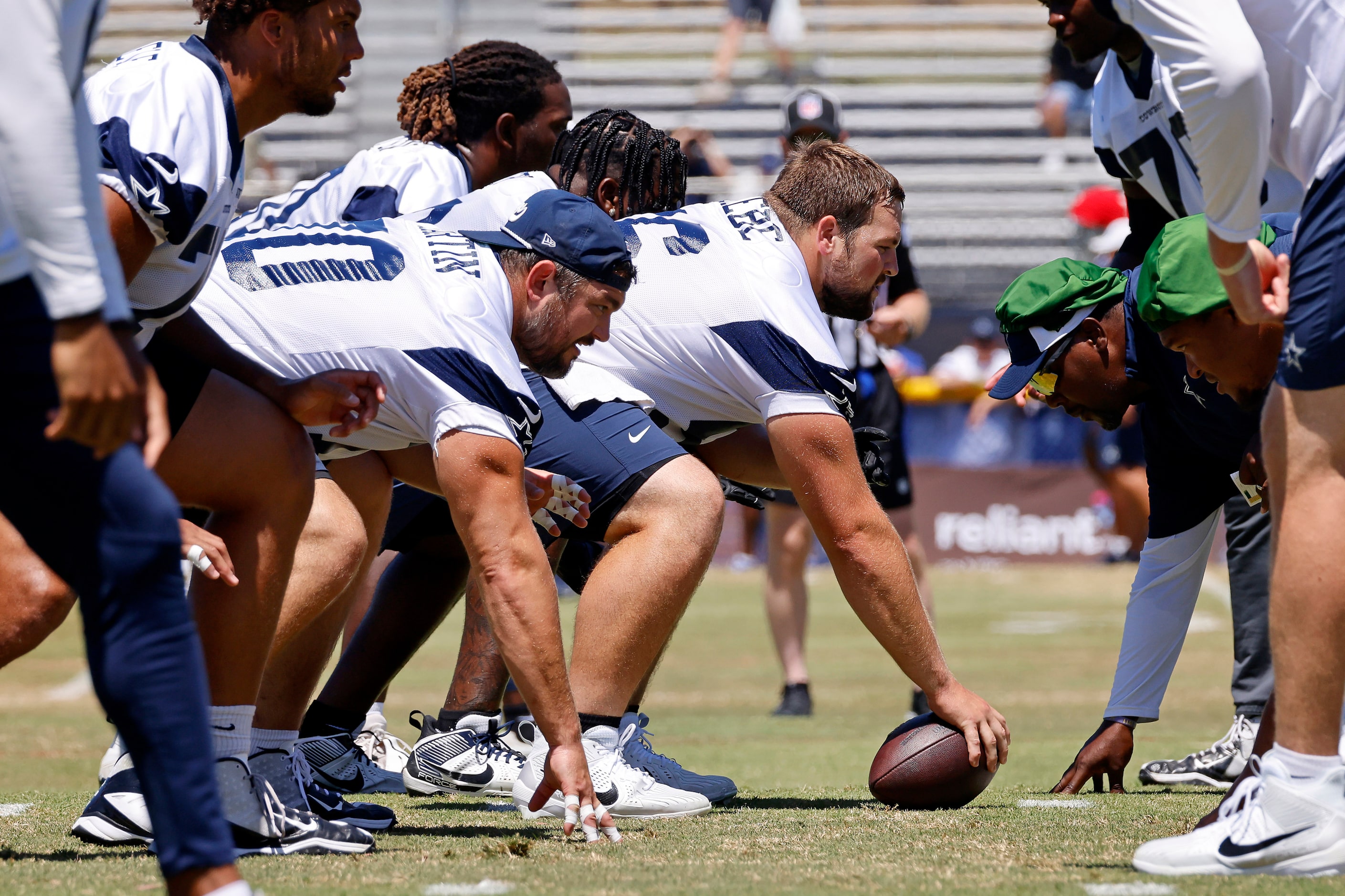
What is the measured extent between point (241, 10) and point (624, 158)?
2185 mm

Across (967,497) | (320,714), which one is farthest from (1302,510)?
(967,497)

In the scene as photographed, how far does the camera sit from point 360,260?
3.75 metres

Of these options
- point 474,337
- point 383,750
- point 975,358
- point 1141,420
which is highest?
point 474,337

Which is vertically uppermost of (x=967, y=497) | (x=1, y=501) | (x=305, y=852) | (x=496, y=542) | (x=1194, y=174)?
(x=1194, y=174)

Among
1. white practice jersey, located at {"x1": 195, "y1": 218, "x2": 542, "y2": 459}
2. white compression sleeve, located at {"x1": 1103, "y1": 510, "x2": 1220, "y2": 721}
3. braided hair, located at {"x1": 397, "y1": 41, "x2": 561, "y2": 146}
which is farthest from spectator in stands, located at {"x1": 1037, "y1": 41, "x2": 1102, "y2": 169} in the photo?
white practice jersey, located at {"x1": 195, "y1": 218, "x2": 542, "y2": 459}

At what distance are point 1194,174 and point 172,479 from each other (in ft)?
8.78

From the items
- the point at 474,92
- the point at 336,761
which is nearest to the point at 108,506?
the point at 336,761

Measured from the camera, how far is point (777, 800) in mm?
4559

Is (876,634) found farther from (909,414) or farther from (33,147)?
(909,414)

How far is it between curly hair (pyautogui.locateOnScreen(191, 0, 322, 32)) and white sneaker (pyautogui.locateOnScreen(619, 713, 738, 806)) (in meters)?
2.03

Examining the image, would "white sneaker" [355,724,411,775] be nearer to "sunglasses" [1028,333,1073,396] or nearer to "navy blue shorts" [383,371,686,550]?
"navy blue shorts" [383,371,686,550]

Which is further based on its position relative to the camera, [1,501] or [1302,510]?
[1302,510]

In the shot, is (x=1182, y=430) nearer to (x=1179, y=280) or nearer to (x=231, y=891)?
(x=1179, y=280)

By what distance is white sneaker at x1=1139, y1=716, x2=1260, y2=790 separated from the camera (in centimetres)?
494
